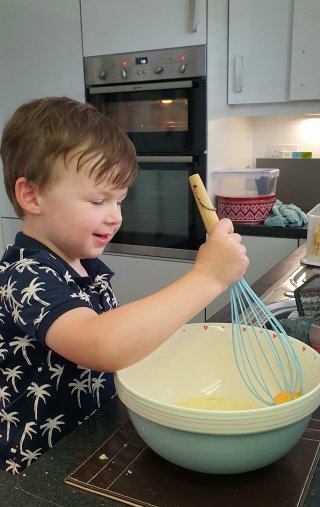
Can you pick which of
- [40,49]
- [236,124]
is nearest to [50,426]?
[236,124]

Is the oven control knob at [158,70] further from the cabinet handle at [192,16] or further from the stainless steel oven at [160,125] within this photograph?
the cabinet handle at [192,16]

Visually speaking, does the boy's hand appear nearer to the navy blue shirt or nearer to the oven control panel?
the navy blue shirt

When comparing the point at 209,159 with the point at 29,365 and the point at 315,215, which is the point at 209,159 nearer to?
the point at 315,215

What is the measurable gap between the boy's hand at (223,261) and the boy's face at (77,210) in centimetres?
17

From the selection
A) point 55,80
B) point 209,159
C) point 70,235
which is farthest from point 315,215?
point 55,80

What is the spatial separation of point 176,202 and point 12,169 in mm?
1571

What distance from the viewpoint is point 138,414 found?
0.54 meters

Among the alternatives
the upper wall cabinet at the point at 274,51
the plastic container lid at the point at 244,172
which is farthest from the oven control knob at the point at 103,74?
the plastic container lid at the point at 244,172

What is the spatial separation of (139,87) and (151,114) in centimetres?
13

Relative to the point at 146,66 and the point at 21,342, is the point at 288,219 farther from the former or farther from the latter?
the point at 21,342

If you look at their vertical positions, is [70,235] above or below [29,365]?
above

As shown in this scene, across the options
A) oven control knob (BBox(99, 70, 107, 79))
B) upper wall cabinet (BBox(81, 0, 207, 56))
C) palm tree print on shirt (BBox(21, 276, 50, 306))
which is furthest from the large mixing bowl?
oven control knob (BBox(99, 70, 107, 79))

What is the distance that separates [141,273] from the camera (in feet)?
7.89

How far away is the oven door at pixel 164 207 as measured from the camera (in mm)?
2227
